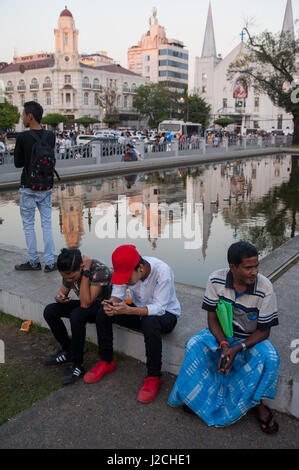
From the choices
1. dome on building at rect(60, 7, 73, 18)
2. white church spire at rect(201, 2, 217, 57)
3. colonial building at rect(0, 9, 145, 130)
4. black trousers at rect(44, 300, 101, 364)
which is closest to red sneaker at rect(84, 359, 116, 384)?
black trousers at rect(44, 300, 101, 364)

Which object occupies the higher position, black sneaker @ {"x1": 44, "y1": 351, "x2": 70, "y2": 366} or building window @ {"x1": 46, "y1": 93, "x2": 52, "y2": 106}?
building window @ {"x1": 46, "y1": 93, "x2": 52, "y2": 106}

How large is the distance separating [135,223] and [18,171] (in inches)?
335

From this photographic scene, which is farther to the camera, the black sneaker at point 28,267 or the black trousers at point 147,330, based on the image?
the black sneaker at point 28,267

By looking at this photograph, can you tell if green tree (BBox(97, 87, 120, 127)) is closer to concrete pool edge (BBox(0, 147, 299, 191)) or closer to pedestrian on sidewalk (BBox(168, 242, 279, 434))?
concrete pool edge (BBox(0, 147, 299, 191))

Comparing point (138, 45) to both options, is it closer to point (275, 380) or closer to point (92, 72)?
point (92, 72)

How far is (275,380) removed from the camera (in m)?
2.61

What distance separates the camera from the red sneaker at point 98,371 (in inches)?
124

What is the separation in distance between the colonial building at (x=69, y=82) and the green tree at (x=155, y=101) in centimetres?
390

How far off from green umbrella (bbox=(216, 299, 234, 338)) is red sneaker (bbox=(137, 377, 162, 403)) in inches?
23.6

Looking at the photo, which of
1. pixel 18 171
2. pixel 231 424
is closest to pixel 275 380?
pixel 231 424

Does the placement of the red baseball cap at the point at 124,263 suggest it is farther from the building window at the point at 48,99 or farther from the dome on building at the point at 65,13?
the building window at the point at 48,99

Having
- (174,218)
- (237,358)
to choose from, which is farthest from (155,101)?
(237,358)

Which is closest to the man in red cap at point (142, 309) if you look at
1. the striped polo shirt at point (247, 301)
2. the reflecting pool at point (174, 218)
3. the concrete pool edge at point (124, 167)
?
the striped polo shirt at point (247, 301)

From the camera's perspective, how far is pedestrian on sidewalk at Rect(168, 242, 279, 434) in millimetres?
2594
